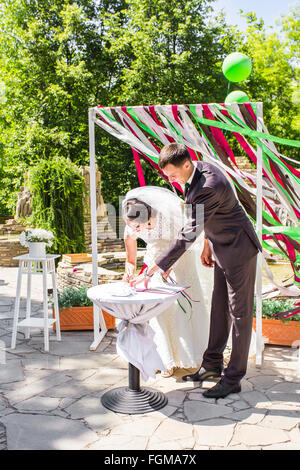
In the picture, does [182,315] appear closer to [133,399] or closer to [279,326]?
[133,399]

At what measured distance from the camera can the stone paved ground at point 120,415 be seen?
250 centimetres

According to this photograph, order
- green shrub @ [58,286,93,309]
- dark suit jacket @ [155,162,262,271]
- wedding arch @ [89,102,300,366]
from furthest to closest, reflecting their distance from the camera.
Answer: green shrub @ [58,286,93,309], wedding arch @ [89,102,300,366], dark suit jacket @ [155,162,262,271]

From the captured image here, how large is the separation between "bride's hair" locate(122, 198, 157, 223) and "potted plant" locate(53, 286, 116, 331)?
1.82m

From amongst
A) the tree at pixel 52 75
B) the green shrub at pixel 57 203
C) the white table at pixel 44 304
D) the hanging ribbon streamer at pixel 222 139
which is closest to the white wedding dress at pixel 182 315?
the hanging ribbon streamer at pixel 222 139

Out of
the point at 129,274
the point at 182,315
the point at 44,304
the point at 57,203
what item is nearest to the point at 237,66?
the point at 129,274

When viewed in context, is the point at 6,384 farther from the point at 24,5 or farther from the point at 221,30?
the point at 24,5

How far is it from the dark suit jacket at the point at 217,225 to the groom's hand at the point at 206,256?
0.29 meters

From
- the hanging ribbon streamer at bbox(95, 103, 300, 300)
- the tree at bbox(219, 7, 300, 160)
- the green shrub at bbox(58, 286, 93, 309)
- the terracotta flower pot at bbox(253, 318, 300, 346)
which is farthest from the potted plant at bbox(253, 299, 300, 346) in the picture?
the tree at bbox(219, 7, 300, 160)

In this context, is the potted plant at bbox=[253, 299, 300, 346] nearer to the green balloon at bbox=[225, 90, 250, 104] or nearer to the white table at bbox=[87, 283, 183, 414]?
the white table at bbox=[87, 283, 183, 414]

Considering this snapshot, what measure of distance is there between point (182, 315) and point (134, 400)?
0.79m

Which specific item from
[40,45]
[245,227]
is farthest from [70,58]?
[245,227]

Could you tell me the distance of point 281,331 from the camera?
420 centimetres

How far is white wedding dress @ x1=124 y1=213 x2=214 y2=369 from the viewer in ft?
11.2

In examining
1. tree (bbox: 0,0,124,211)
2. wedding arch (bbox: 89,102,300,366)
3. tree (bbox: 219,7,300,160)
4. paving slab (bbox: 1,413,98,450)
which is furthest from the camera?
tree (bbox: 219,7,300,160)
